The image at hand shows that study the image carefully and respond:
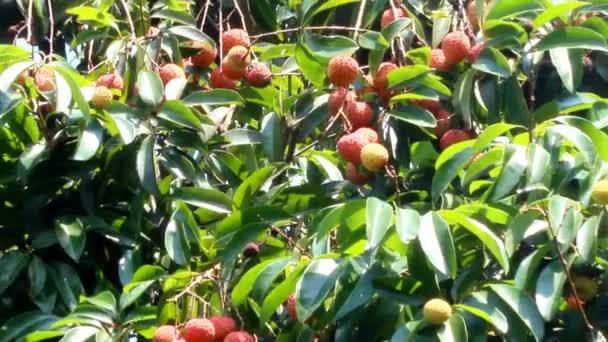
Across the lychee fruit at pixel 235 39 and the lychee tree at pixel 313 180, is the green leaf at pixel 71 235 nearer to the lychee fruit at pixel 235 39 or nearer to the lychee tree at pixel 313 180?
the lychee tree at pixel 313 180

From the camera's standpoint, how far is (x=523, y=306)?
1307 millimetres

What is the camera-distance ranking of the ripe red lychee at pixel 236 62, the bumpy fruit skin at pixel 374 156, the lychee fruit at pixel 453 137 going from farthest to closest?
the ripe red lychee at pixel 236 62 < the lychee fruit at pixel 453 137 < the bumpy fruit skin at pixel 374 156

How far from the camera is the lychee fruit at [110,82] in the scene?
1.82m

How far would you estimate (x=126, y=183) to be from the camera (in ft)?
5.98

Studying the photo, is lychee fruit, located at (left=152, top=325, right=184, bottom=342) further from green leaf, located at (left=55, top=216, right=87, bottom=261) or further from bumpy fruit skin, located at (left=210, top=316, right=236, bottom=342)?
green leaf, located at (left=55, top=216, right=87, bottom=261)

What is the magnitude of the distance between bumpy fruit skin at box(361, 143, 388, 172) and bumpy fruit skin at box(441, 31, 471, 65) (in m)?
0.22

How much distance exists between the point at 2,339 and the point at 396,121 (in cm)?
57

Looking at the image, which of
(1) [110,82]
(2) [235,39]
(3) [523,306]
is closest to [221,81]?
(2) [235,39]

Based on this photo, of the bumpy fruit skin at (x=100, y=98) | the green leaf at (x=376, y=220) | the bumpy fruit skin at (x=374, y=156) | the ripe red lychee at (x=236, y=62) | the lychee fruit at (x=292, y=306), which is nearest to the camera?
the green leaf at (x=376, y=220)

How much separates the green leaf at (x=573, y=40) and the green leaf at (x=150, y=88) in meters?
0.52

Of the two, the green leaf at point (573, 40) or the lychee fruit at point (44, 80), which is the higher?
the green leaf at point (573, 40)

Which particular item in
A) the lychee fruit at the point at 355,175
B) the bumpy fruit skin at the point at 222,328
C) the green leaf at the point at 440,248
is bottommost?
the bumpy fruit skin at the point at 222,328

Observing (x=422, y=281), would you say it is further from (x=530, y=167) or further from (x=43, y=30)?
(x=43, y=30)

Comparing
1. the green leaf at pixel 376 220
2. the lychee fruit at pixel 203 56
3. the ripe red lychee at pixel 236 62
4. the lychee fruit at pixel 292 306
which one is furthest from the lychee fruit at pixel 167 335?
the lychee fruit at pixel 203 56
